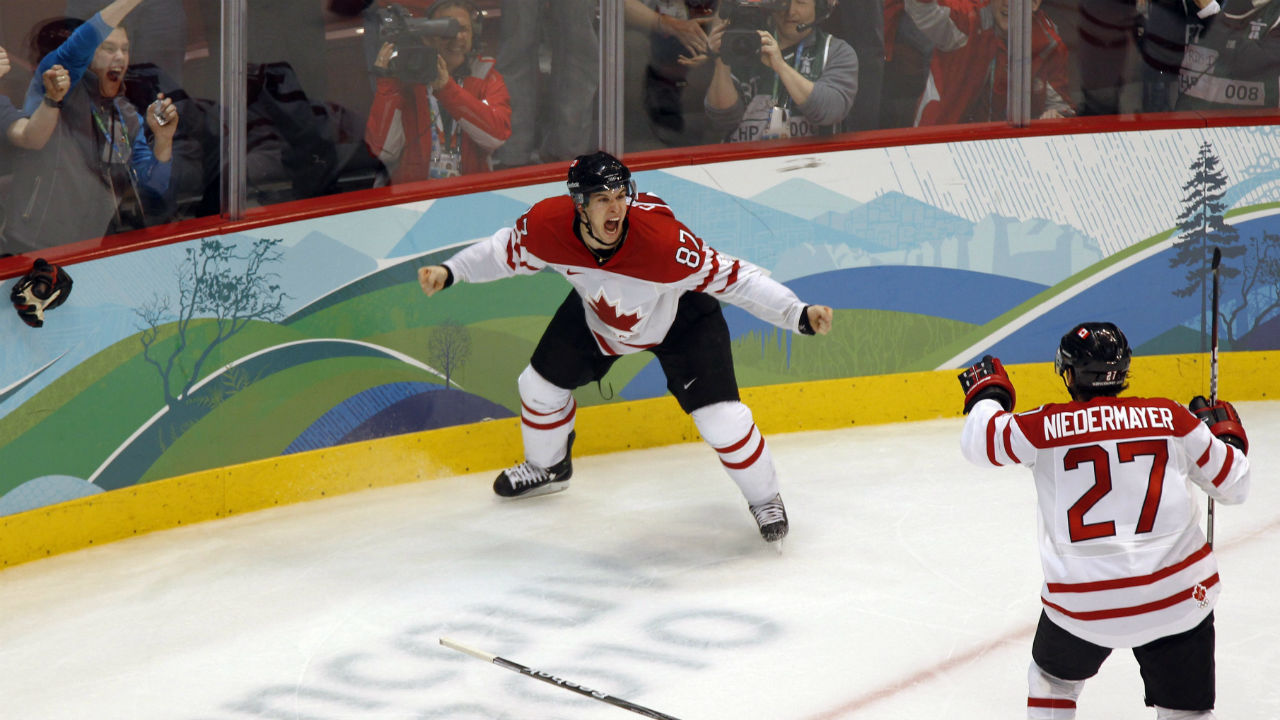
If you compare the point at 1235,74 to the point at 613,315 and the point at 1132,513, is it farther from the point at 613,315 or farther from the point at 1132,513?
the point at 1132,513

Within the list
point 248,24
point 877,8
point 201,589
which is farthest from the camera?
point 877,8

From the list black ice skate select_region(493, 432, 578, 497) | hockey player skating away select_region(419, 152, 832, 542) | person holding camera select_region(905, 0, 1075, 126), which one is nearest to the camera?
hockey player skating away select_region(419, 152, 832, 542)

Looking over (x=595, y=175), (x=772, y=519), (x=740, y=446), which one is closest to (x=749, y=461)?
(x=740, y=446)

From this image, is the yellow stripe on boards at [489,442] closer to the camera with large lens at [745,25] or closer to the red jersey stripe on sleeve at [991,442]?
the camera with large lens at [745,25]

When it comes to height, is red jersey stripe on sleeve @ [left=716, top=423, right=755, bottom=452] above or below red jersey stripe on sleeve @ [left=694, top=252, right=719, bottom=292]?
below

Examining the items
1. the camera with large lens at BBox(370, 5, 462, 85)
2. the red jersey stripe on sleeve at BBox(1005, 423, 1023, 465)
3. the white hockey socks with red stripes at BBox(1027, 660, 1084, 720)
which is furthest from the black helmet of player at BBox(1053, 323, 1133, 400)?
the camera with large lens at BBox(370, 5, 462, 85)

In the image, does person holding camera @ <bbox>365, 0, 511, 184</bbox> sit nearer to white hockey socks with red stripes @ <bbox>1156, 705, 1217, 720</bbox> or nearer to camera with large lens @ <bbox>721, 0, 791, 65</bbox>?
camera with large lens @ <bbox>721, 0, 791, 65</bbox>

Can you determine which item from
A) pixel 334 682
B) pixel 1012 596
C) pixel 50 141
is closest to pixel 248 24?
pixel 50 141

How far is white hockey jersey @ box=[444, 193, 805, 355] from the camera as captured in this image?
3877 millimetres

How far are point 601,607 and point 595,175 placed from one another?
1137mm

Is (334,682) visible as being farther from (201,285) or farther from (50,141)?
(50,141)

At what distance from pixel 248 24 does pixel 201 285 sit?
84cm

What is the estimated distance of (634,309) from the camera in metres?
3.99

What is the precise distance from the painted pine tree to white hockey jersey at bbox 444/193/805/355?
2283 mm
